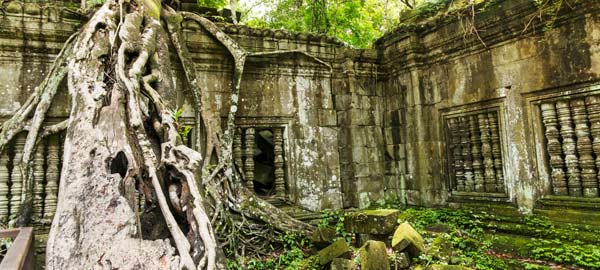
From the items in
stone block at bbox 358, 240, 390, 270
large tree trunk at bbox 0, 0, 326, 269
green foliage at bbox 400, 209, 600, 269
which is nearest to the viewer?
large tree trunk at bbox 0, 0, 326, 269

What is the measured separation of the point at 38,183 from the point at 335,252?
3156 millimetres

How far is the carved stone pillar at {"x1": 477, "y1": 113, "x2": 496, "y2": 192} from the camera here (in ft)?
15.5

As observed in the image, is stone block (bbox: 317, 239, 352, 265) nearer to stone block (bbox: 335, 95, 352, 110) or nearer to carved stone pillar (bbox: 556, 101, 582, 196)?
carved stone pillar (bbox: 556, 101, 582, 196)

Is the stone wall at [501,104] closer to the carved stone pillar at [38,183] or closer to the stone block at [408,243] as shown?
the stone block at [408,243]

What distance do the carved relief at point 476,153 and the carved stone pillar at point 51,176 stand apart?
4791 millimetres

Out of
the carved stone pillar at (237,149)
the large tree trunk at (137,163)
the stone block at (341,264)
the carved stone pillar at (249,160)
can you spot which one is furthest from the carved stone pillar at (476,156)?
the carved stone pillar at (237,149)

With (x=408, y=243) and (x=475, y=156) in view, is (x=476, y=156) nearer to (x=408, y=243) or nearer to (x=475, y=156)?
(x=475, y=156)

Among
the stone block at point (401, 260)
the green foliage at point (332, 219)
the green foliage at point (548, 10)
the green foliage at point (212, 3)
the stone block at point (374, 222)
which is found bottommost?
the stone block at point (401, 260)

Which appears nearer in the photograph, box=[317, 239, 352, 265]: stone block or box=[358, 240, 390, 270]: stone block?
box=[358, 240, 390, 270]: stone block

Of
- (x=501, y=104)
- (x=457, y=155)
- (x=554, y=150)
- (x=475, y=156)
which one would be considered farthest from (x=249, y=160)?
(x=554, y=150)

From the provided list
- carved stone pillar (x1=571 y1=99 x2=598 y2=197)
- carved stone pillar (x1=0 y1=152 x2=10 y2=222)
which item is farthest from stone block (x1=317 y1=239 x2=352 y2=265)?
carved stone pillar (x1=0 y1=152 x2=10 y2=222)

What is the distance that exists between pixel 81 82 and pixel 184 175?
1.56 metres

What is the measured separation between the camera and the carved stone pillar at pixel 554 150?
409cm

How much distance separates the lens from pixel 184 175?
8.34ft
